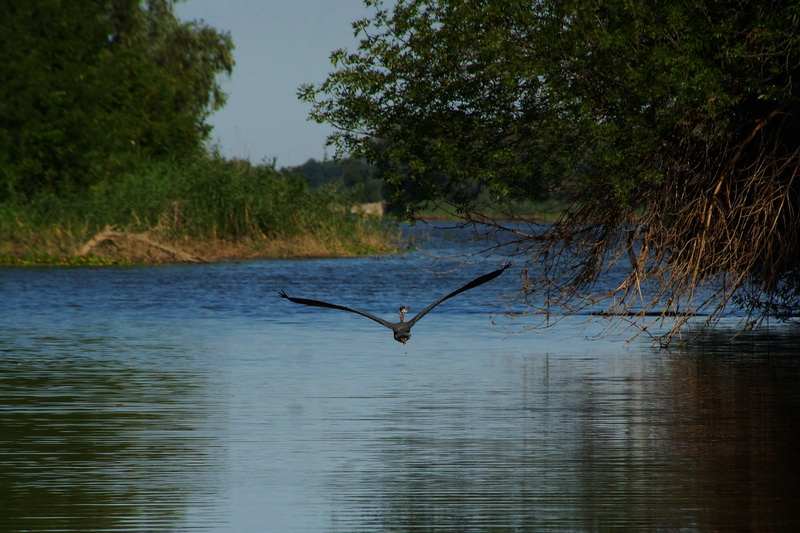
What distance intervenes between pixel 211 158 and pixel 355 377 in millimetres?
40274

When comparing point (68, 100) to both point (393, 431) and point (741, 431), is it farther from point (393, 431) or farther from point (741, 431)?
point (741, 431)

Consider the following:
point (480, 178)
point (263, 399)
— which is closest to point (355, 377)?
point (263, 399)

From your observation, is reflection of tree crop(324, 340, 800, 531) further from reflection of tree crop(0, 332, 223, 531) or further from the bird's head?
reflection of tree crop(0, 332, 223, 531)

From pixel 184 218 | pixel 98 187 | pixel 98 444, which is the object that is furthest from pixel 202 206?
pixel 98 444

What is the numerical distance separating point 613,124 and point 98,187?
42478 millimetres

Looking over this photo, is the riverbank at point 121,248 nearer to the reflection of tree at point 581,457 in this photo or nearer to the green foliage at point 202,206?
the green foliage at point 202,206

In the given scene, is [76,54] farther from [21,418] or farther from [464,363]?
[21,418]

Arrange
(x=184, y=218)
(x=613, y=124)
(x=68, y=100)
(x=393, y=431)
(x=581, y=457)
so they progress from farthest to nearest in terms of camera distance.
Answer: (x=68, y=100) → (x=184, y=218) → (x=613, y=124) → (x=393, y=431) → (x=581, y=457)

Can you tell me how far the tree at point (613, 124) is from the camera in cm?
1498

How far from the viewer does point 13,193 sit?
5038cm

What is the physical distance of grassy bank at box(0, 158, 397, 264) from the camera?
48375 millimetres

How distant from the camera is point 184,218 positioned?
49.9 m

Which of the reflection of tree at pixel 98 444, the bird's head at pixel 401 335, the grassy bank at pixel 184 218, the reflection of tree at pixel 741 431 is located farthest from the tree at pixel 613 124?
the grassy bank at pixel 184 218

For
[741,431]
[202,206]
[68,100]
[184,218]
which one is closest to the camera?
[741,431]
